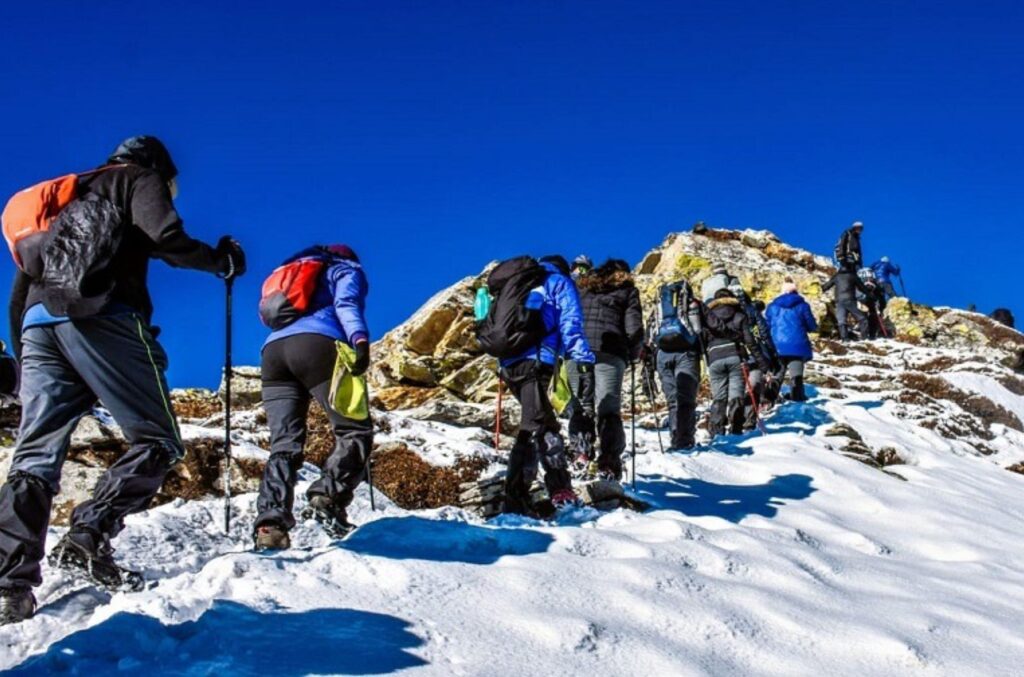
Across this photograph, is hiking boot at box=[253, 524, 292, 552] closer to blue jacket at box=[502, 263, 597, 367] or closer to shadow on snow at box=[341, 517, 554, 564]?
shadow on snow at box=[341, 517, 554, 564]

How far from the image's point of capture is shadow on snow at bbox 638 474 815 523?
8.58m

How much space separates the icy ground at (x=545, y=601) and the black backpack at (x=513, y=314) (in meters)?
1.44

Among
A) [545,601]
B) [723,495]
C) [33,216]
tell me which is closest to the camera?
[33,216]

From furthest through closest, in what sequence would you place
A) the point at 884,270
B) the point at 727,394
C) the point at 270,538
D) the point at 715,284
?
the point at 884,270, the point at 715,284, the point at 727,394, the point at 270,538

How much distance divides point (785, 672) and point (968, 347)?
3074cm

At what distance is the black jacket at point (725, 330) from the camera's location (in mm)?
13281

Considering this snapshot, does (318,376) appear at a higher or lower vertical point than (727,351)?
lower

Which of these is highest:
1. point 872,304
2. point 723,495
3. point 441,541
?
point 872,304

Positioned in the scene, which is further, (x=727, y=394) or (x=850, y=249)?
(x=850, y=249)

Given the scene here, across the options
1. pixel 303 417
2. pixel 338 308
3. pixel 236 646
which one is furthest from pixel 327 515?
pixel 236 646

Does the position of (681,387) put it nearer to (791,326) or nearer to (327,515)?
(791,326)

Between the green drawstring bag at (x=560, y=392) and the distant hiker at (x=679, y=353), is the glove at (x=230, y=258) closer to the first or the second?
the green drawstring bag at (x=560, y=392)

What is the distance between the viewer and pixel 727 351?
13.3 metres

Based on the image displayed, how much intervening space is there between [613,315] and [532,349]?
2.67 meters
